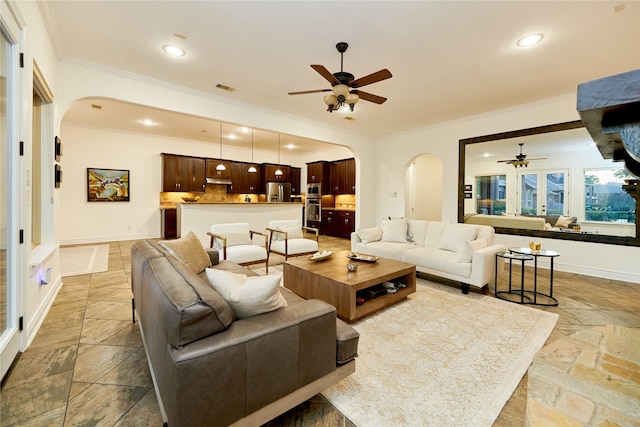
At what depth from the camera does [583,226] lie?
461 cm

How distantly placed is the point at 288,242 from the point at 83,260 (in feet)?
12.4

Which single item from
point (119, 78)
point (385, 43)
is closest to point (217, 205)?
point (119, 78)

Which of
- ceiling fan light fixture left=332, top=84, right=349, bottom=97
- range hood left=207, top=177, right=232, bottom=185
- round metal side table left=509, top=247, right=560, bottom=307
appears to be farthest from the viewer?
range hood left=207, top=177, right=232, bottom=185

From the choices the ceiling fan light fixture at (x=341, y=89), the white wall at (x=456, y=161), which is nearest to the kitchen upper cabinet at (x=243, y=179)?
the white wall at (x=456, y=161)

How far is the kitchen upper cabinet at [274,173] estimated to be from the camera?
959 centimetres

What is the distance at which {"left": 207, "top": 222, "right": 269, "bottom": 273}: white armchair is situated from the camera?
3951mm

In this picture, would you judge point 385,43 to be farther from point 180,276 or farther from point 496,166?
Result: point 496,166

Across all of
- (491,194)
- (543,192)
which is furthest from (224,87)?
(543,192)

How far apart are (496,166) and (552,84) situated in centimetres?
188

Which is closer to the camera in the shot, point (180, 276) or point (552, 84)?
point (180, 276)

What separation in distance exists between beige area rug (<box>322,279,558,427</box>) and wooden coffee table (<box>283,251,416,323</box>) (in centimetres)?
13

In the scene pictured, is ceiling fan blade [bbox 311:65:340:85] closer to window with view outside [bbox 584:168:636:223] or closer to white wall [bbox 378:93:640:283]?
white wall [bbox 378:93:640:283]

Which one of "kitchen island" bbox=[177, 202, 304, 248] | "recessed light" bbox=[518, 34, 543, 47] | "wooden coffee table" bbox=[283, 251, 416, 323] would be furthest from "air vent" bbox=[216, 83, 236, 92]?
"recessed light" bbox=[518, 34, 543, 47]

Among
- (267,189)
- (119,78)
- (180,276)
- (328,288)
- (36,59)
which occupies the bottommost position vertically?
(328,288)
